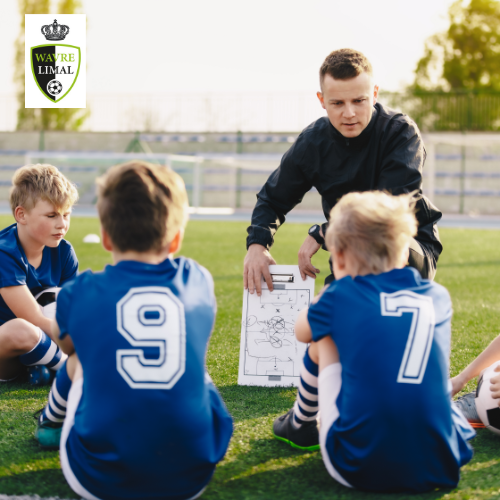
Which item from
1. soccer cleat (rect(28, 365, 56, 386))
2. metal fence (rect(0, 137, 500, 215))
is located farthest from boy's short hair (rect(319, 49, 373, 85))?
metal fence (rect(0, 137, 500, 215))

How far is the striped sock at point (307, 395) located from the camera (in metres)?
1.82

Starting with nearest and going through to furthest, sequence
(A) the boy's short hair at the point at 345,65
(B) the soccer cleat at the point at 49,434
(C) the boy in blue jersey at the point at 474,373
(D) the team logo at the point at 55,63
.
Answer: (B) the soccer cleat at the point at 49,434 < (C) the boy in blue jersey at the point at 474,373 < (A) the boy's short hair at the point at 345,65 < (D) the team logo at the point at 55,63

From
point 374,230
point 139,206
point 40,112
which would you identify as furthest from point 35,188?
point 40,112

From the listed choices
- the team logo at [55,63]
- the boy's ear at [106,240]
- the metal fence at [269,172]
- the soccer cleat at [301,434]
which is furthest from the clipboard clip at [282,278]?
the metal fence at [269,172]

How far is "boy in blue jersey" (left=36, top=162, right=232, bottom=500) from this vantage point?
4.83 feet

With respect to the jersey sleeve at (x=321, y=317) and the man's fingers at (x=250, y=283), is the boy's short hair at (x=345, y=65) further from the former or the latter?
the jersey sleeve at (x=321, y=317)

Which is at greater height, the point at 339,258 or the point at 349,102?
the point at 349,102

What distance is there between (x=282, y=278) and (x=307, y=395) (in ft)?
3.16

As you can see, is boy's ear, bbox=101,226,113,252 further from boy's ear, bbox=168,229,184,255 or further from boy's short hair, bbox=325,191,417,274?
boy's short hair, bbox=325,191,417,274

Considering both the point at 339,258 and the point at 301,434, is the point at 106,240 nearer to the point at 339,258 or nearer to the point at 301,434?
the point at 339,258

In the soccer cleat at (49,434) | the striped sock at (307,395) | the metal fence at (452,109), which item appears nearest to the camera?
the striped sock at (307,395)

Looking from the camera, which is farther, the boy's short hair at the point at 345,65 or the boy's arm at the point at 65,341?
the boy's short hair at the point at 345,65

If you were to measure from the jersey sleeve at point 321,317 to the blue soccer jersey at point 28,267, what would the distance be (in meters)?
1.45

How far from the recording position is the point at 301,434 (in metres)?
2.00
